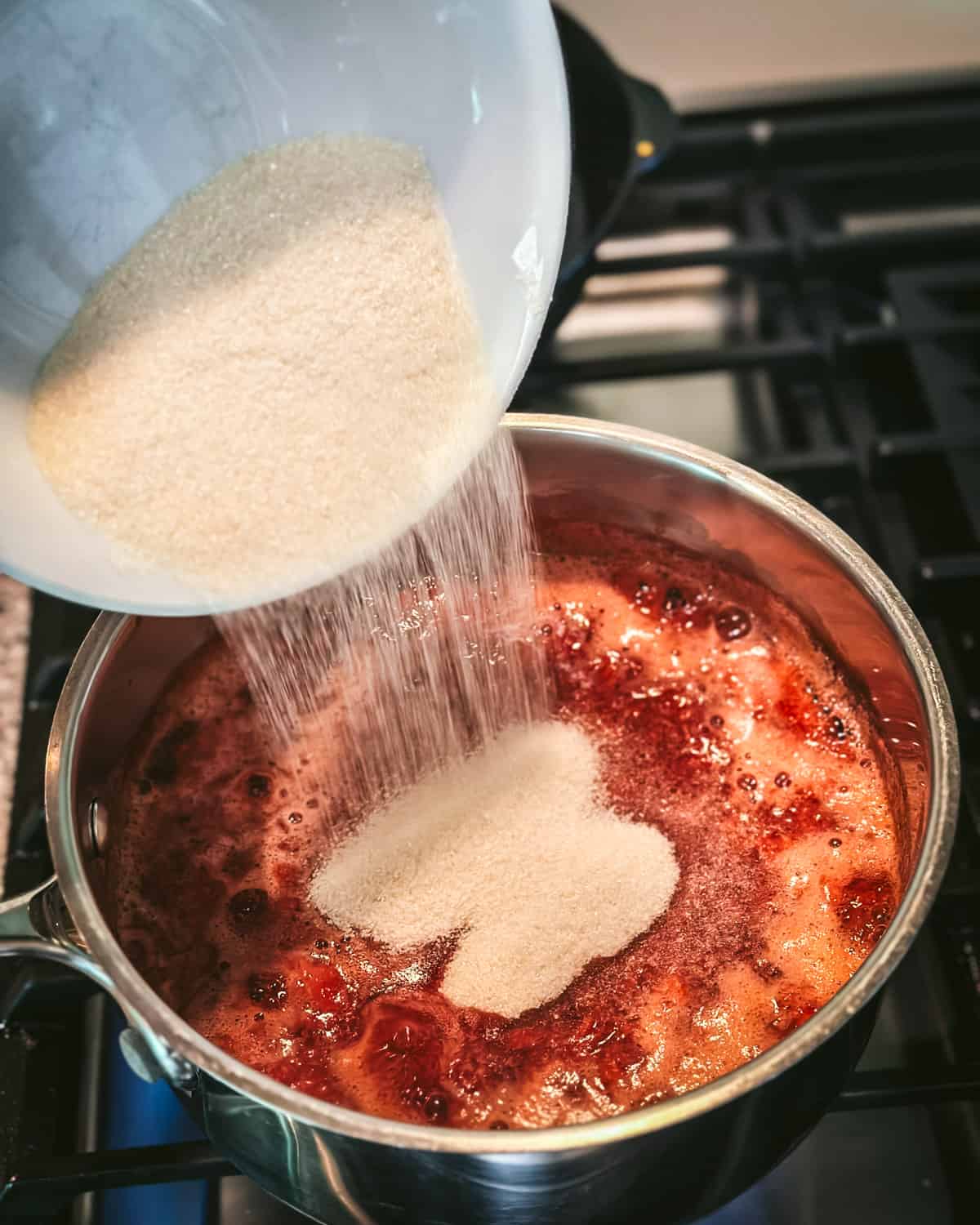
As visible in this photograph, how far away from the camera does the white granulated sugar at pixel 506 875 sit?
75 cm

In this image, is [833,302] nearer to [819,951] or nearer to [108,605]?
[819,951]

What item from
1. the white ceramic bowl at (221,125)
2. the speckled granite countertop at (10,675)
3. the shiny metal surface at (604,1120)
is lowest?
the shiny metal surface at (604,1120)

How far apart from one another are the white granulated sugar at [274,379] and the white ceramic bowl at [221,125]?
16 millimetres

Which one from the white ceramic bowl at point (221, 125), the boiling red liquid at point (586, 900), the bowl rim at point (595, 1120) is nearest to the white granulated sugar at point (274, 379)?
the white ceramic bowl at point (221, 125)

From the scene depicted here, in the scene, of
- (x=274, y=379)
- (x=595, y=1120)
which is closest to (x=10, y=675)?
(x=274, y=379)

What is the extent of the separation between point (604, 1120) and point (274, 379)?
430 mm

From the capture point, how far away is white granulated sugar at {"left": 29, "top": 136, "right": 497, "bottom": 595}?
699 millimetres

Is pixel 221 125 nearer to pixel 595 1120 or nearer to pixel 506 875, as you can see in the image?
pixel 506 875

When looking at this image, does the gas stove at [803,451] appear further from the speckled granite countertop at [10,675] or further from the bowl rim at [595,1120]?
the bowl rim at [595,1120]

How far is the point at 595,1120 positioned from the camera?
22.2 inches

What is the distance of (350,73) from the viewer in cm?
79

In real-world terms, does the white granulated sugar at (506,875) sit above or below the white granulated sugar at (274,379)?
below

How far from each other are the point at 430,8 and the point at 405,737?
1.56 feet

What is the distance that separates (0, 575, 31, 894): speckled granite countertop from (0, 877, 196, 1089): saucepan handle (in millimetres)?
268
